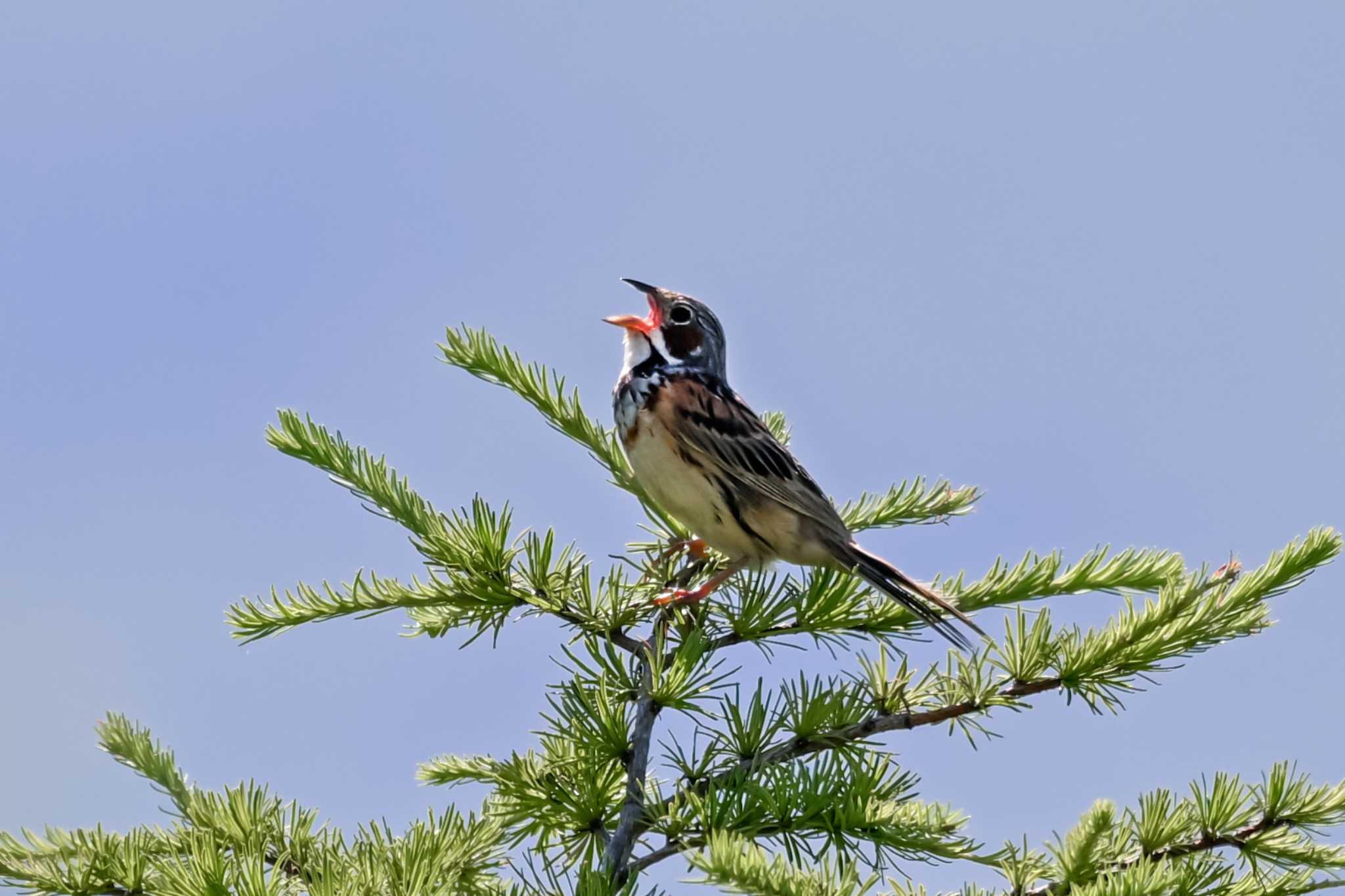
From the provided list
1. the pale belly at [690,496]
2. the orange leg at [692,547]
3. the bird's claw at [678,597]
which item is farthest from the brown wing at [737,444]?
the bird's claw at [678,597]

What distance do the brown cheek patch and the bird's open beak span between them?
6cm

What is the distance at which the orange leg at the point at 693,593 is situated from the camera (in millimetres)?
4332

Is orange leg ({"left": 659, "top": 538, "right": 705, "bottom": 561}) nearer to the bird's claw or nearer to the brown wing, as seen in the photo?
the brown wing

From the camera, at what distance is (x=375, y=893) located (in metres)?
3.14

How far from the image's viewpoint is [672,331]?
6.71 m

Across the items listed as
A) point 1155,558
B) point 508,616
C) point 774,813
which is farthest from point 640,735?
point 1155,558

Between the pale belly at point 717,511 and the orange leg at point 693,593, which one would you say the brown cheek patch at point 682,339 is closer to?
the pale belly at point 717,511

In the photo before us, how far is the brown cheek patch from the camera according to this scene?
6699 mm

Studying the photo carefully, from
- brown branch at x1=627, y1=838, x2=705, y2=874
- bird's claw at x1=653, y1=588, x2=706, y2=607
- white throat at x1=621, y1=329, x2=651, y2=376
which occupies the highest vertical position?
white throat at x1=621, y1=329, x2=651, y2=376

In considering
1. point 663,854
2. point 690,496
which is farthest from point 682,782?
point 690,496

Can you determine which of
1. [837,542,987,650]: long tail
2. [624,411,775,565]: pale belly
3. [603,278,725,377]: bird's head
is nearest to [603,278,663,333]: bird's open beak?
[603,278,725,377]: bird's head

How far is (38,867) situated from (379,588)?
1.20m

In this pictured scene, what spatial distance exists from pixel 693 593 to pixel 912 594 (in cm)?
78

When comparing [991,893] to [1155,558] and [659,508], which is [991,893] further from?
[659,508]
